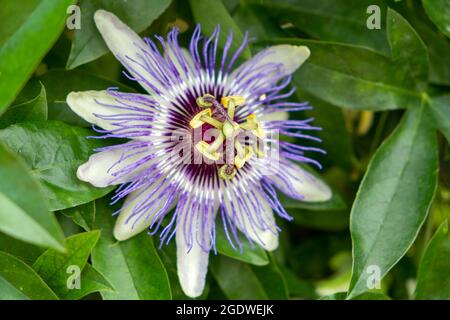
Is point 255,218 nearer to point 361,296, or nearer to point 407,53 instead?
point 361,296

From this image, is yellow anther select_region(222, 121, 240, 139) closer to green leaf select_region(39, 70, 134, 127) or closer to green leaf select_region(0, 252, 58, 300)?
green leaf select_region(39, 70, 134, 127)

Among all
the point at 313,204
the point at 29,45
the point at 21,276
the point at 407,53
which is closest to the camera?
the point at 29,45

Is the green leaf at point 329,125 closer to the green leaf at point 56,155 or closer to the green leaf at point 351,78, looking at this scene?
the green leaf at point 351,78

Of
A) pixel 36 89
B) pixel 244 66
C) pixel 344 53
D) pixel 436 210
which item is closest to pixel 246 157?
pixel 244 66

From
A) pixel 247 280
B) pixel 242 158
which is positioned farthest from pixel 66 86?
pixel 247 280
